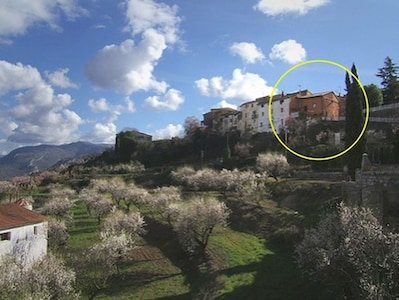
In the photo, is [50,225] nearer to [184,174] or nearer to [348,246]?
[348,246]

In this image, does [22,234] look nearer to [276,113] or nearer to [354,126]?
[354,126]

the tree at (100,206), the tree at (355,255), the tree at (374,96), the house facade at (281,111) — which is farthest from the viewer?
the house facade at (281,111)

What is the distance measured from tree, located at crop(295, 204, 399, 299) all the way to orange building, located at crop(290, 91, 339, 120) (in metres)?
62.4

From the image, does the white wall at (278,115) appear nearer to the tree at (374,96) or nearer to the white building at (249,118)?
the white building at (249,118)

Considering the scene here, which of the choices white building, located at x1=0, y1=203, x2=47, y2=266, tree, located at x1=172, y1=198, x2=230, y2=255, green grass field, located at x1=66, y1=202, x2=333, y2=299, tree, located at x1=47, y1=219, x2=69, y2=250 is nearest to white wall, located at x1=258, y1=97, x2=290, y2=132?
green grass field, located at x1=66, y1=202, x2=333, y2=299

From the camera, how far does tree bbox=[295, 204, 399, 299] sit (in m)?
16.9

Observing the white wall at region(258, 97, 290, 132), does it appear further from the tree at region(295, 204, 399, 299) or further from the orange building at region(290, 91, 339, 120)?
the tree at region(295, 204, 399, 299)

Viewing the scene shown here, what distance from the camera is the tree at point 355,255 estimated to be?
16.9 meters

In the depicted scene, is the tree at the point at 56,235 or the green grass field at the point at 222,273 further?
the tree at the point at 56,235

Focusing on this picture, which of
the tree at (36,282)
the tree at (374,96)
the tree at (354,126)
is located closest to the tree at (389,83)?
the tree at (374,96)

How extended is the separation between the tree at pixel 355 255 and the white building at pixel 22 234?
21.4 meters

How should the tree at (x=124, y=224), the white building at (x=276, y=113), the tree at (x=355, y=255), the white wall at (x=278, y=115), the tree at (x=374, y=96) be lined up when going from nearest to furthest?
1. the tree at (x=355, y=255)
2. the tree at (x=124, y=224)
3. the tree at (x=374, y=96)
4. the white wall at (x=278, y=115)
5. the white building at (x=276, y=113)

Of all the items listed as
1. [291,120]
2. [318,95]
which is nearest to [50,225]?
[291,120]

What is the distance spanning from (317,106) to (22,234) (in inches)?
2583
